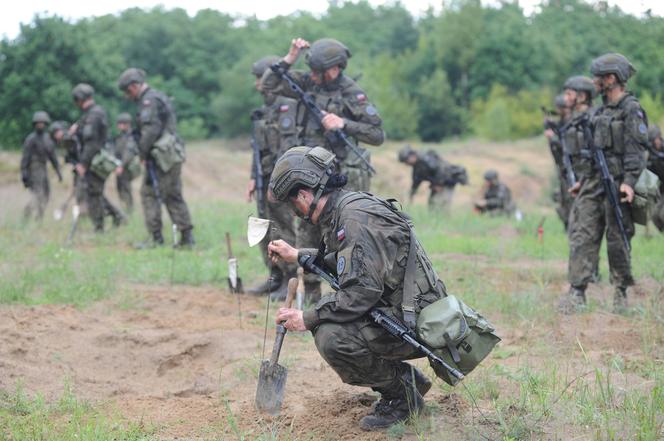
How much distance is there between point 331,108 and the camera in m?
7.88

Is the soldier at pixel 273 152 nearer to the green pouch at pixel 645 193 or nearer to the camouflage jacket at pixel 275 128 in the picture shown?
the camouflage jacket at pixel 275 128

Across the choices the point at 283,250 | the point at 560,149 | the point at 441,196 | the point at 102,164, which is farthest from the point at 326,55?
the point at 441,196

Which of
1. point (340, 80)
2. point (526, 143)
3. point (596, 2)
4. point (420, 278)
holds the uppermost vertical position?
point (596, 2)

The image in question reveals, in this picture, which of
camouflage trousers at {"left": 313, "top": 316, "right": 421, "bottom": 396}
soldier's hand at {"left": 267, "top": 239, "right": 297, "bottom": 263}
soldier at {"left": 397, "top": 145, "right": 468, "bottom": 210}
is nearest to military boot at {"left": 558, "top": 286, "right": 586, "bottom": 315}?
camouflage trousers at {"left": 313, "top": 316, "right": 421, "bottom": 396}

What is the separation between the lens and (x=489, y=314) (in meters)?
7.53

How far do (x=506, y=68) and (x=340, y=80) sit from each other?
49.2m

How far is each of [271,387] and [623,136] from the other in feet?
13.3

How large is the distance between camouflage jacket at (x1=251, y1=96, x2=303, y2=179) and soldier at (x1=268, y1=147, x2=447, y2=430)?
11.0 ft

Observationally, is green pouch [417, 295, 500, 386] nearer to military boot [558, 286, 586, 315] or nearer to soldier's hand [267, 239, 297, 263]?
soldier's hand [267, 239, 297, 263]

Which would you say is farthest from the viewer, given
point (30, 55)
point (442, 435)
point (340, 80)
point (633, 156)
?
point (30, 55)

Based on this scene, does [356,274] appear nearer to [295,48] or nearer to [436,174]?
[295,48]

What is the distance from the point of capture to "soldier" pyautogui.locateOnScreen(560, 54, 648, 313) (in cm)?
729

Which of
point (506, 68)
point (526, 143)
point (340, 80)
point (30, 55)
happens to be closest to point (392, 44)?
point (506, 68)

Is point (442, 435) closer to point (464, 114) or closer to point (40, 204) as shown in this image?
point (40, 204)
